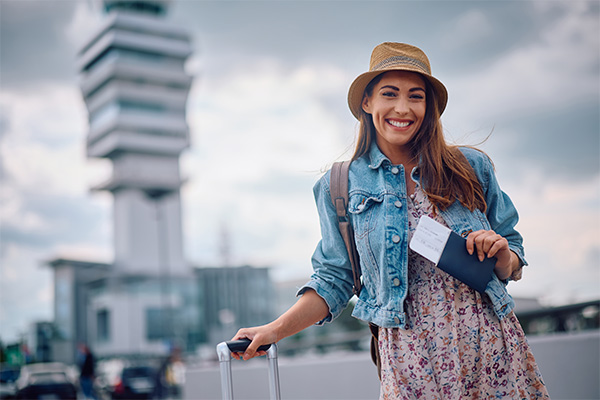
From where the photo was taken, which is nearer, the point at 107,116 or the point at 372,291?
the point at 372,291

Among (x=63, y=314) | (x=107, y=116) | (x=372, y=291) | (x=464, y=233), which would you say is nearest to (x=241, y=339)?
(x=372, y=291)

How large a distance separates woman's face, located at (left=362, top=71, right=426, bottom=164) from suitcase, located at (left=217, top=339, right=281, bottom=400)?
2.34 ft

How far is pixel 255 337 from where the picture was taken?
179 centimetres

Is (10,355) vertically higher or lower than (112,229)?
lower

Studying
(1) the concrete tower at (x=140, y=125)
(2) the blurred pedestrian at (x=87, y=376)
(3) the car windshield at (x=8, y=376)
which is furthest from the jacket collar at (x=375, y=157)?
(1) the concrete tower at (x=140, y=125)

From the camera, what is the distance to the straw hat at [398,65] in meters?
1.89

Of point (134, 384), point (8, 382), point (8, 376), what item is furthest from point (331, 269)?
point (8, 376)

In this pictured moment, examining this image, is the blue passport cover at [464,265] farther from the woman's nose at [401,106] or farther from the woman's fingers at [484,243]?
the woman's nose at [401,106]

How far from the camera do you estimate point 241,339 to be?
1803 millimetres

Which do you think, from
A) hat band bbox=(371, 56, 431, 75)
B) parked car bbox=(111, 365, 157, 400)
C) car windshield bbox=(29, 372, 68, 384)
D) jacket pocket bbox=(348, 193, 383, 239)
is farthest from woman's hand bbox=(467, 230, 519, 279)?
parked car bbox=(111, 365, 157, 400)

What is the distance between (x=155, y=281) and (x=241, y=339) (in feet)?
174

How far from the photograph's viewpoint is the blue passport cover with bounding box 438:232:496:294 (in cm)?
167

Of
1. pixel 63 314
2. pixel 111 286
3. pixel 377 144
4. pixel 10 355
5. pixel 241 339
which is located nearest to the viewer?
pixel 241 339

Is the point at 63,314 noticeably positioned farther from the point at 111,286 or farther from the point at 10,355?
the point at 10,355
